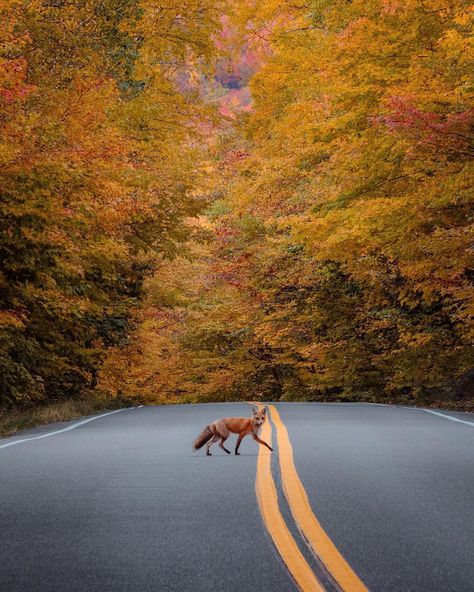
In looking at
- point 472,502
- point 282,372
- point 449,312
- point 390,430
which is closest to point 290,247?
point 449,312

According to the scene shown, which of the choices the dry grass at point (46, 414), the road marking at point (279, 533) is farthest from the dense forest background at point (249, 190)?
the road marking at point (279, 533)

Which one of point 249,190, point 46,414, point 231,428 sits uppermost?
point 249,190

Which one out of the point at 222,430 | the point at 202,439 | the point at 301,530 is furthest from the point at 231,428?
the point at 301,530

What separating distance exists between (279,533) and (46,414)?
14107 millimetres

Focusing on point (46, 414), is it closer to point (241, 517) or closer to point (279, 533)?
point (241, 517)

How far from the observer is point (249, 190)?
27.6m

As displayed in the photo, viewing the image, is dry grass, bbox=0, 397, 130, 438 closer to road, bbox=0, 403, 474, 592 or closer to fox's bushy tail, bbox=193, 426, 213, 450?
road, bbox=0, 403, 474, 592

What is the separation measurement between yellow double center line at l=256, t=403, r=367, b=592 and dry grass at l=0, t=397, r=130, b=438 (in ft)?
27.6

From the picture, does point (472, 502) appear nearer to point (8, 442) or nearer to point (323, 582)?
point (323, 582)

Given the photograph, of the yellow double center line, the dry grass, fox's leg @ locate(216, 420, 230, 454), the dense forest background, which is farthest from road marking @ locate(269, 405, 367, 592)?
the dry grass

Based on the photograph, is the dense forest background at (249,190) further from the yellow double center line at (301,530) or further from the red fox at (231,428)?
the yellow double center line at (301,530)

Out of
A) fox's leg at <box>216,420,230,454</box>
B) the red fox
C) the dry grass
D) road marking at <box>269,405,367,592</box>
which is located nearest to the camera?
road marking at <box>269,405,367,592</box>

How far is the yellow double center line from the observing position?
13.0 feet

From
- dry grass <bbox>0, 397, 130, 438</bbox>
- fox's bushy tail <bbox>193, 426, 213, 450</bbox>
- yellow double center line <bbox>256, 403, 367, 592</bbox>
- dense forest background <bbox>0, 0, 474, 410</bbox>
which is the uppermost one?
dense forest background <bbox>0, 0, 474, 410</bbox>
